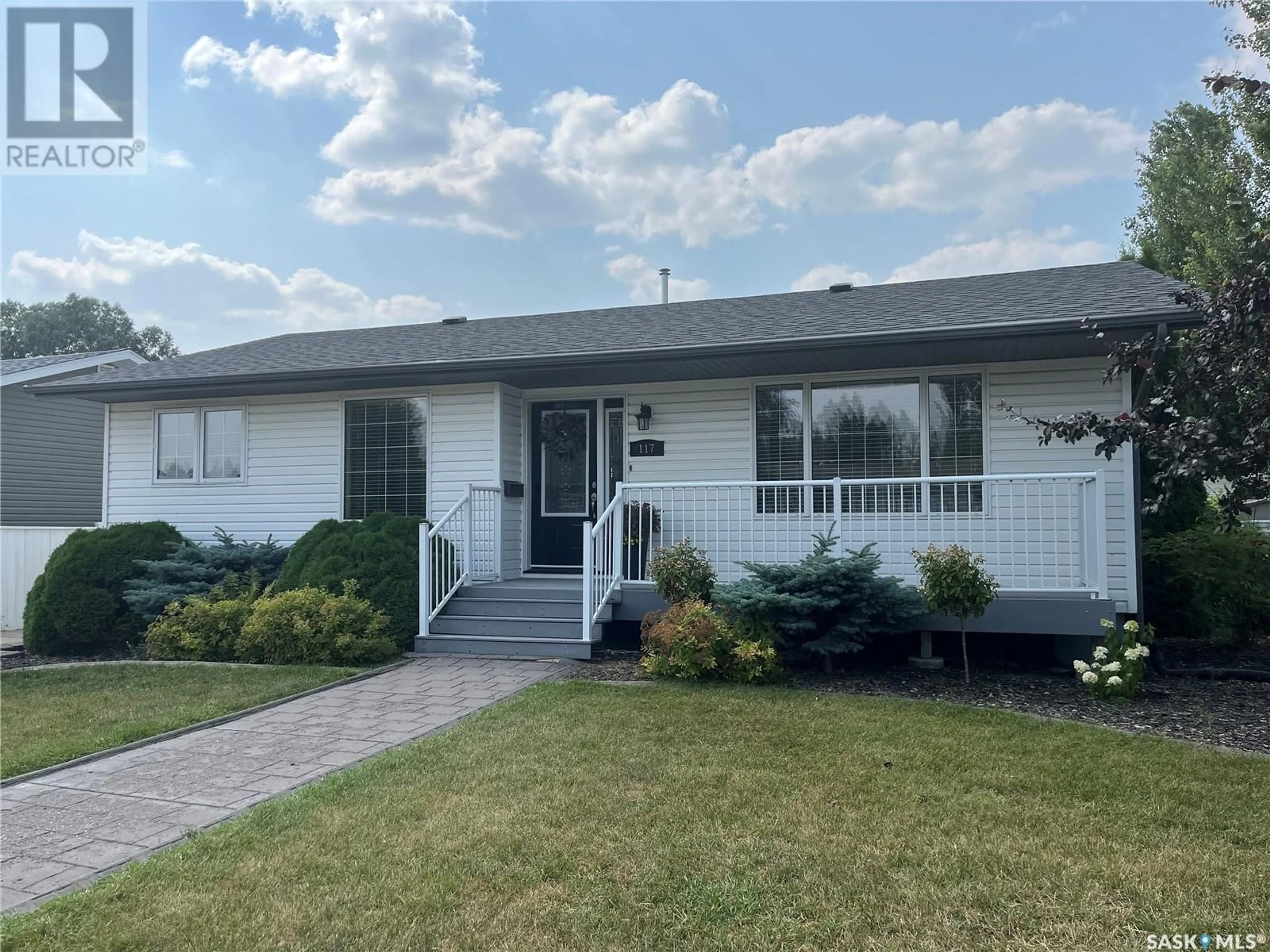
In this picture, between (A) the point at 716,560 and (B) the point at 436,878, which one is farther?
(A) the point at 716,560

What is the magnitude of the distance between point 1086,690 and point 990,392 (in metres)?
3.17

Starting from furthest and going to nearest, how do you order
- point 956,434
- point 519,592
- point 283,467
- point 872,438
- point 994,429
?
A: point 283,467, point 519,592, point 872,438, point 956,434, point 994,429

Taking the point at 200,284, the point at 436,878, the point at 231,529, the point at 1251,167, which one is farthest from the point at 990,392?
the point at 200,284

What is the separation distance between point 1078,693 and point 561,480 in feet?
19.6

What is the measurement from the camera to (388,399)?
10156mm

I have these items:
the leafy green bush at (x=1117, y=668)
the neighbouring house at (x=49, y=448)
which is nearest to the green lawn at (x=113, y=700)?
the leafy green bush at (x=1117, y=668)

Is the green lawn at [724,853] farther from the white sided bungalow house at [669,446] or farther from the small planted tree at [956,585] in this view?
the white sided bungalow house at [669,446]

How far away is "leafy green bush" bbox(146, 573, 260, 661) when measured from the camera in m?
8.02

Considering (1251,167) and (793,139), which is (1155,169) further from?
(793,139)

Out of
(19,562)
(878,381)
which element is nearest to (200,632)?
(19,562)

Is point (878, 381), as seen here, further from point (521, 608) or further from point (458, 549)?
point (458, 549)

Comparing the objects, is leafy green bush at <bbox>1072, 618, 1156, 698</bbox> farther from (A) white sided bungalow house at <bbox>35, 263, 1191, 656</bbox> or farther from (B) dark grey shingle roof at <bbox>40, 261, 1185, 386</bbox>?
(B) dark grey shingle roof at <bbox>40, 261, 1185, 386</bbox>

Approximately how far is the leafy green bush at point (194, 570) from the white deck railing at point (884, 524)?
14.6 ft

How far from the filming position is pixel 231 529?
10.7 metres
